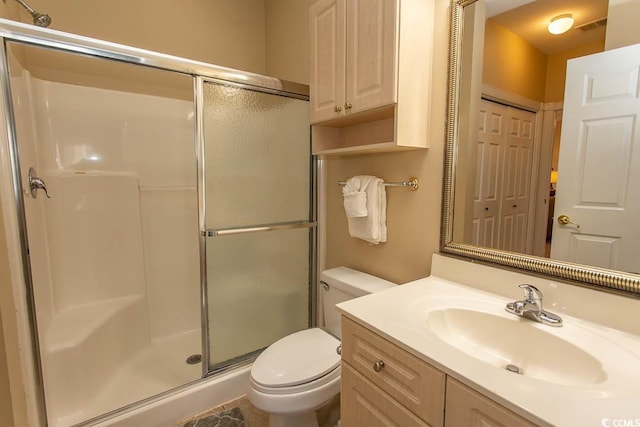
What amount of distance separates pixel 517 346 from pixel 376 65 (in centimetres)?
109

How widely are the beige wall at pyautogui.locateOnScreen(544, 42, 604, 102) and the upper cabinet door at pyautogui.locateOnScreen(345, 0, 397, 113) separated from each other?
0.48 metres

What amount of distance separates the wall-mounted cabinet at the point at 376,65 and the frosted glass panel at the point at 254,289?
0.79m

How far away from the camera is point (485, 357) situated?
0.93 metres

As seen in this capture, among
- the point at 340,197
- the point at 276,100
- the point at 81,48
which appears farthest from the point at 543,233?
the point at 81,48

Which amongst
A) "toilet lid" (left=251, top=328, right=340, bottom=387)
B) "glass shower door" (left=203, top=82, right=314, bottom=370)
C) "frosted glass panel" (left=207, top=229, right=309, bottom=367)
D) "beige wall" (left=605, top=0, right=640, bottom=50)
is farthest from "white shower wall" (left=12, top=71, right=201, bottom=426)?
"beige wall" (left=605, top=0, right=640, bottom=50)

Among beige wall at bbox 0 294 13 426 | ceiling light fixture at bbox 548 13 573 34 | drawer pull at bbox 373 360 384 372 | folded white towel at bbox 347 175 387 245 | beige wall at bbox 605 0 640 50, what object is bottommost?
beige wall at bbox 0 294 13 426

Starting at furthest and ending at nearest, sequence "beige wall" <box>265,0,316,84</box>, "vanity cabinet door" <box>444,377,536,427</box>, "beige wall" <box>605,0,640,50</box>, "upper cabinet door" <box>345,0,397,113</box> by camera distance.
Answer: "beige wall" <box>265,0,316,84</box>, "upper cabinet door" <box>345,0,397,113</box>, "beige wall" <box>605,0,640,50</box>, "vanity cabinet door" <box>444,377,536,427</box>

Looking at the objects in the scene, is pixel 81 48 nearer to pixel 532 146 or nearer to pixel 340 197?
pixel 340 197

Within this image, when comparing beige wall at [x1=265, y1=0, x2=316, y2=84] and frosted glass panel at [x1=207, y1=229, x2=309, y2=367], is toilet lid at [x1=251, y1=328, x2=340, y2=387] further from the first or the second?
beige wall at [x1=265, y1=0, x2=316, y2=84]

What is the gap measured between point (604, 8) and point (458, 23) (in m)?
0.43

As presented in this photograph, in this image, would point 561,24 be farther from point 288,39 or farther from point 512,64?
point 288,39

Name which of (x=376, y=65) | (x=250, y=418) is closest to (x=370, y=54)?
(x=376, y=65)

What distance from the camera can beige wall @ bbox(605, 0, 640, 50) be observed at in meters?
0.82

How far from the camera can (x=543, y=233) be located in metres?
0.99
